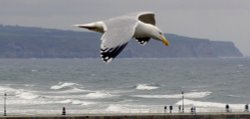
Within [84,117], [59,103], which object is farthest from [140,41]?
[59,103]

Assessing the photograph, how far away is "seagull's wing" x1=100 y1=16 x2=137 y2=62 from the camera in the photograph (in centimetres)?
648

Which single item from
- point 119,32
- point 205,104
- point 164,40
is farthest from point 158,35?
point 205,104

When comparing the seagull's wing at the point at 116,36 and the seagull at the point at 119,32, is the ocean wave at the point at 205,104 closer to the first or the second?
the seagull at the point at 119,32

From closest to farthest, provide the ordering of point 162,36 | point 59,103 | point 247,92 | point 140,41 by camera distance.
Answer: point 162,36, point 140,41, point 59,103, point 247,92

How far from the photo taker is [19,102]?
69688 mm

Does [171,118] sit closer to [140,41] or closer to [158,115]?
[158,115]

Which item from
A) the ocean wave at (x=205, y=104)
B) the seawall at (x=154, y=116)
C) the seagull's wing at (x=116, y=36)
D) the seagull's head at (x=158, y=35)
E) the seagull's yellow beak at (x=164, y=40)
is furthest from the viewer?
the ocean wave at (x=205, y=104)

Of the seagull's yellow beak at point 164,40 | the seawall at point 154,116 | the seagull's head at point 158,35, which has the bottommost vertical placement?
the seagull's yellow beak at point 164,40

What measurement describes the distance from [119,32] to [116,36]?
0.11 meters

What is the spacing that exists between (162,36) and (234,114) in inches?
1309

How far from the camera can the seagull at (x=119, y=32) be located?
6.50 m

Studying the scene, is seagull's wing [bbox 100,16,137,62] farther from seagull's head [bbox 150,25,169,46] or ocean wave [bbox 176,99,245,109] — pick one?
ocean wave [bbox 176,99,245,109]

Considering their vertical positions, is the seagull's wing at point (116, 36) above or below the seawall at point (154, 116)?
below

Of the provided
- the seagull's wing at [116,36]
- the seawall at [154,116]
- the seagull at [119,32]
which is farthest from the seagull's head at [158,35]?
the seawall at [154,116]
